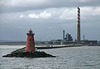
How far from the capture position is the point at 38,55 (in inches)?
1763

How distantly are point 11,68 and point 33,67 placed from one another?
248 cm

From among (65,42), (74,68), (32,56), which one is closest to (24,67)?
(74,68)

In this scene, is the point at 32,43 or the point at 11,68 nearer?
the point at 11,68

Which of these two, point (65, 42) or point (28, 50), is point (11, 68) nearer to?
point (28, 50)

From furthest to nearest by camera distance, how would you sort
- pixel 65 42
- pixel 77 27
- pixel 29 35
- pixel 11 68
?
pixel 65 42 < pixel 77 27 < pixel 29 35 < pixel 11 68

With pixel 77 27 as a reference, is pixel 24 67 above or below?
below

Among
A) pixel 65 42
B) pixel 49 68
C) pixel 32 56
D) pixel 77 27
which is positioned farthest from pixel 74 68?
pixel 65 42

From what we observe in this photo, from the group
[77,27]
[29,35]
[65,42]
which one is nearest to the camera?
[29,35]

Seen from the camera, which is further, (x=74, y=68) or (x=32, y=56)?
(x=32, y=56)

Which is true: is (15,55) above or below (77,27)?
below

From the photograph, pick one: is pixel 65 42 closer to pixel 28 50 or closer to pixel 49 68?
pixel 28 50

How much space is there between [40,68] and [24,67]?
195 cm

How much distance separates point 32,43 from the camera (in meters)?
43.6

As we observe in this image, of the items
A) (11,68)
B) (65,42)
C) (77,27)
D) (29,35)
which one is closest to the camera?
(11,68)
